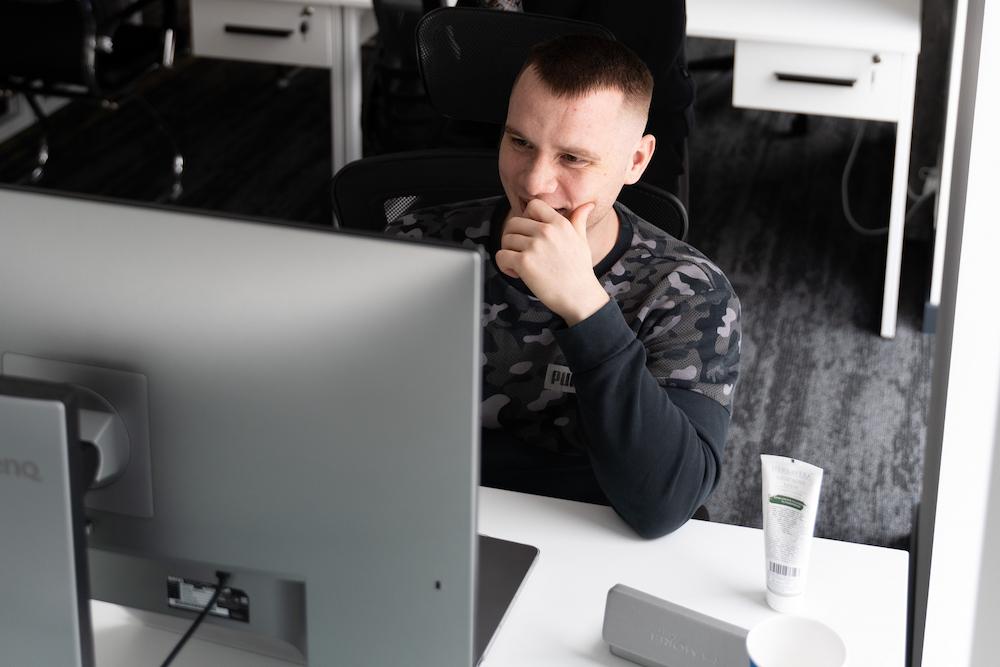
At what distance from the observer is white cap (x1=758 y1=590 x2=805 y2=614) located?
1319 mm

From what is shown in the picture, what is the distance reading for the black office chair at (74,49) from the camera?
139 inches

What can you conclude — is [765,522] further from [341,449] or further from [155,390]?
[155,390]

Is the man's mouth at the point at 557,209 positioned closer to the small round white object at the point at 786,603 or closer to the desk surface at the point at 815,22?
the small round white object at the point at 786,603

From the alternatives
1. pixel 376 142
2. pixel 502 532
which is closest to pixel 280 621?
pixel 502 532

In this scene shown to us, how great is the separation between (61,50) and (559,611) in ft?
9.00

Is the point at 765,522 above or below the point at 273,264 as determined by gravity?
below

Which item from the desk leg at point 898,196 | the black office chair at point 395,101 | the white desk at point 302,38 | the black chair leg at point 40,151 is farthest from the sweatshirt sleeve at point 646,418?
the black chair leg at point 40,151

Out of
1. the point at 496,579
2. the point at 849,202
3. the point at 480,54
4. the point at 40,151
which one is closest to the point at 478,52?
the point at 480,54

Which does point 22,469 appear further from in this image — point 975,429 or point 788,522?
point 975,429

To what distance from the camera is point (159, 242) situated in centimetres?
93

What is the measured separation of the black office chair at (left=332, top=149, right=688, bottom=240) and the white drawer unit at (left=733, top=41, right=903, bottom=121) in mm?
1491

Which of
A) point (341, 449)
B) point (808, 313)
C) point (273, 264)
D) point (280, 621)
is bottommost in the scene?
point (808, 313)

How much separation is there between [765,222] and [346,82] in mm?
1247

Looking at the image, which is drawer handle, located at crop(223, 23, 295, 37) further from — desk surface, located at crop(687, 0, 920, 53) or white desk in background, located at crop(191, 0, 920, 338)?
desk surface, located at crop(687, 0, 920, 53)
